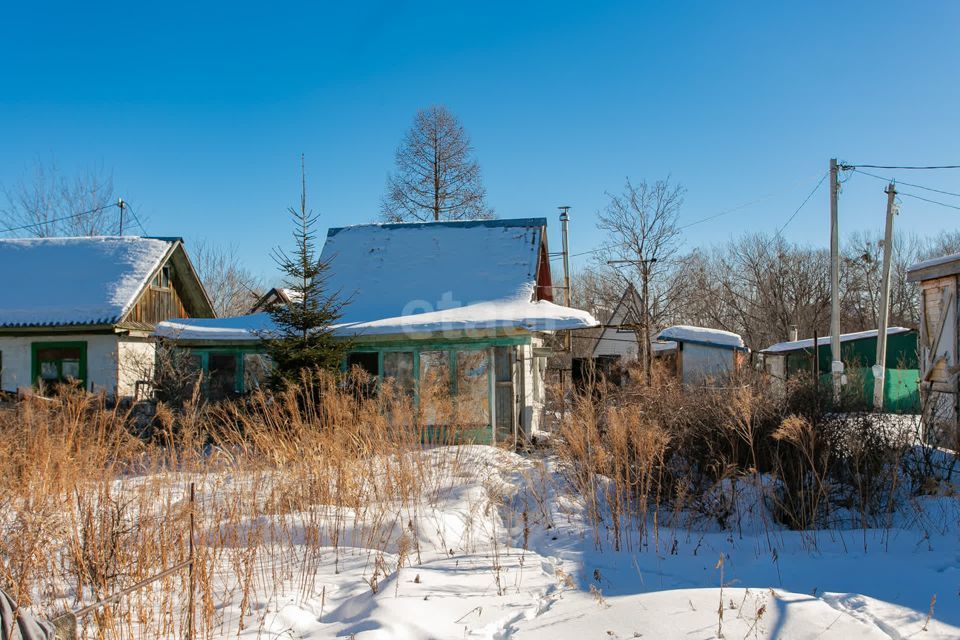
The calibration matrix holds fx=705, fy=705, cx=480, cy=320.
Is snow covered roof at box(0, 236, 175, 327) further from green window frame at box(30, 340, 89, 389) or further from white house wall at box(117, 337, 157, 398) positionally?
white house wall at box(117, 337, 157, 398)

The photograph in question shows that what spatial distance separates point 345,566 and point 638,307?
22.4 m

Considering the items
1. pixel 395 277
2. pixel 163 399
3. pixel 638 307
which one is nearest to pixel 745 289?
pixel 638 307

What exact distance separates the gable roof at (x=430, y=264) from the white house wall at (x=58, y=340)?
6103 millimetres

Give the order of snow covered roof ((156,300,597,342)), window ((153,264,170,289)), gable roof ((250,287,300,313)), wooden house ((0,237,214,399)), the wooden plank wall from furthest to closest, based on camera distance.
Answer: window ((153,264,170,289)), the wooden plank wall, wooden house ((0,237,214,399)), gable roof ((250,287,300,313)), snow covered roof ((156,300,597,342))

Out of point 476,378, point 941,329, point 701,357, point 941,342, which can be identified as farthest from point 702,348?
point 476,378

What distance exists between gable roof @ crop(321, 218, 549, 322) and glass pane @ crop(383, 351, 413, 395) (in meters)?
1.08

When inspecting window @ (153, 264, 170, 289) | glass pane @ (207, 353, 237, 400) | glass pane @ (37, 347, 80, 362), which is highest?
window @ (153, 264, 170, 289)

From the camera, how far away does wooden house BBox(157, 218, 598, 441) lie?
12.2 metres

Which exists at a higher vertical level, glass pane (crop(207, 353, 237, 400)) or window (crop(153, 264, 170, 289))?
window (crop(153, 264, 170, 289))

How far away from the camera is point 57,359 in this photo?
→ 17953 mm

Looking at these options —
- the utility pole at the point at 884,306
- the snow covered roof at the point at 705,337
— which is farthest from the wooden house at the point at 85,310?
the utility pole at the point at 884,306

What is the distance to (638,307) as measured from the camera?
2634 cm

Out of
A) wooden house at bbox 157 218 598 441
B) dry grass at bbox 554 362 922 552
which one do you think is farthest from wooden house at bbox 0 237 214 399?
dry grass at bbox 554 362 922 552

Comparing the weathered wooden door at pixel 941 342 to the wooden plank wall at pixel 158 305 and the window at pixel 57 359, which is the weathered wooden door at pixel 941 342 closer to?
the wooden plank wall at pixel 158 305
